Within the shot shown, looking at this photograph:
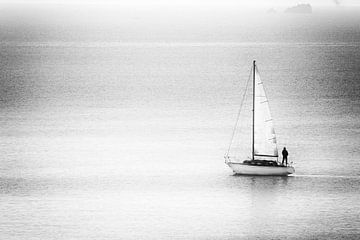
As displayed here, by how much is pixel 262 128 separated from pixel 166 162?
35.3 ft

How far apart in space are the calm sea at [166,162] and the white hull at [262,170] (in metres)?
0.56

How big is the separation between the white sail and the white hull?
947mm

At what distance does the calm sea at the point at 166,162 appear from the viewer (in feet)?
217

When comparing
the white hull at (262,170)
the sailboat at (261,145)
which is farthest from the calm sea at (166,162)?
the sailboat at (261,145)

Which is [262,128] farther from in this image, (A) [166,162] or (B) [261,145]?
(A) [166,162]

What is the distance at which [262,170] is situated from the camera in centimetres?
7619

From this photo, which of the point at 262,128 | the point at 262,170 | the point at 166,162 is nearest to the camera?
the point at 262,170

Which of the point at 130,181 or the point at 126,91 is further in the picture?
the point at 126,91

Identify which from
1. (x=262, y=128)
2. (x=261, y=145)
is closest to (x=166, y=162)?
(x=261, y=145)

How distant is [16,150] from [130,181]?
50.8 feet

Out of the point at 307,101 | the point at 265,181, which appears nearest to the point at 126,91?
the point at 307,101

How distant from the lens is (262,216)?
68000mm

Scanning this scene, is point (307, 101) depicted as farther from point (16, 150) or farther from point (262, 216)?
point (262, 216)

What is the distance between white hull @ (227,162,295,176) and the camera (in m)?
76.1
